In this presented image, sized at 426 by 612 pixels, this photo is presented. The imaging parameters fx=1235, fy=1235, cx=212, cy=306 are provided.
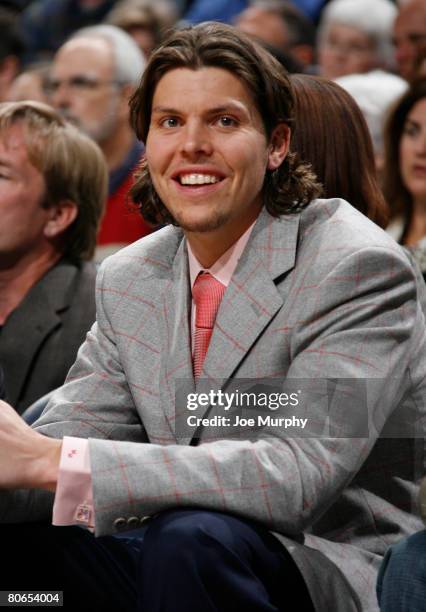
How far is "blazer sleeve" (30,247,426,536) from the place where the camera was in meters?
2.25

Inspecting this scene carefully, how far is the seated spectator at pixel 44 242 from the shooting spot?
12.1 feet

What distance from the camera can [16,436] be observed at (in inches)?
91.1

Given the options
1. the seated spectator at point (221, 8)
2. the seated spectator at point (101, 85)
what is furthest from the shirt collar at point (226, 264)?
the seated spectator at point (221, 8)

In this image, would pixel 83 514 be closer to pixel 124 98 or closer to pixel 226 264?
pixel 226 264

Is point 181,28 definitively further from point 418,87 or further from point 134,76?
point 134,76

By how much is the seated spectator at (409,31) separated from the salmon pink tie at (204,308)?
3.36 m

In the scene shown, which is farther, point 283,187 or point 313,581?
point 283,187

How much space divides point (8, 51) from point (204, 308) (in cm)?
485

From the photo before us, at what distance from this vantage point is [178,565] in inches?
84.9

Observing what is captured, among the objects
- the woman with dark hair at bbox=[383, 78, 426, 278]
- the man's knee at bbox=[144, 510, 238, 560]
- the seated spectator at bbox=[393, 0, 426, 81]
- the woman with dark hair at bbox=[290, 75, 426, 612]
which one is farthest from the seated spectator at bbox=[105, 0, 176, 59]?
the man's knee at bbox=[144, 510, 238, 560]

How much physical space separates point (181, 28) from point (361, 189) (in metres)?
0.65

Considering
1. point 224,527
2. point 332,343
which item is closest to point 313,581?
point 224,527

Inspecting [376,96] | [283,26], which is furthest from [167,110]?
[283,26]

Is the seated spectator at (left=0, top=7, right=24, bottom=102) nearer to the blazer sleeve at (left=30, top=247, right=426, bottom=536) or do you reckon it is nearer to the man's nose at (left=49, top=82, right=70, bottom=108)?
the man's nose at (left=49, top=82, right=70, bottom=108)
